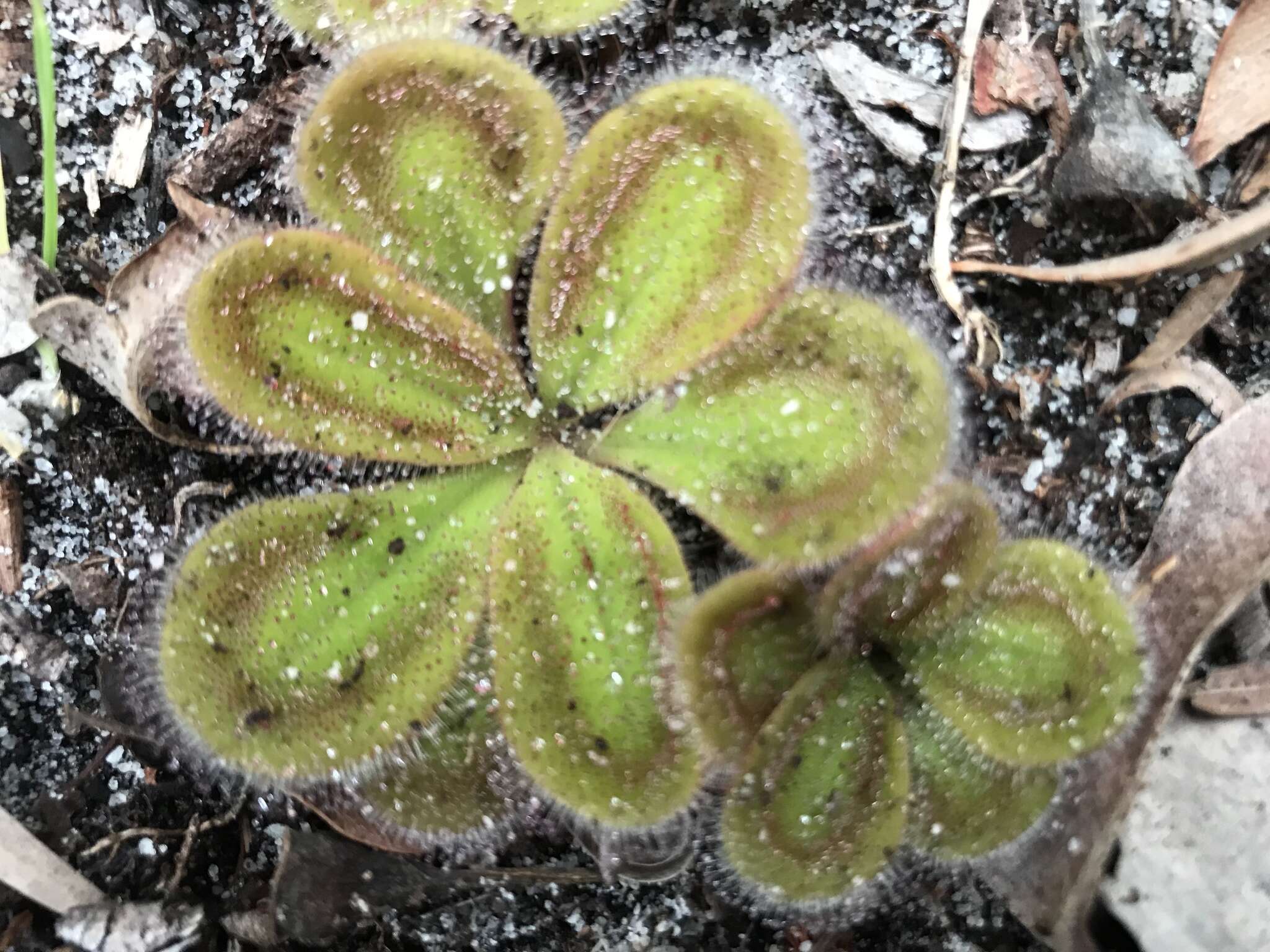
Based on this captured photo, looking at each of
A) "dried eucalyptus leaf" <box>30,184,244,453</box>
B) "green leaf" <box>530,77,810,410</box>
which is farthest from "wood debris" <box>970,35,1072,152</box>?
"dried eucalyptus leaf" <box>30,184,244,453</box>

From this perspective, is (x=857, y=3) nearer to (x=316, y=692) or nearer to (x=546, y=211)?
(x=546, y=211)

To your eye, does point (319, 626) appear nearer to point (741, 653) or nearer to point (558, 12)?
point (741, 653)

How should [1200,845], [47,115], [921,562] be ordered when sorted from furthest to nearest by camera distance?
[47,115] < [1200,845] < [921,562]

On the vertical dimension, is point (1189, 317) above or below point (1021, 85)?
below

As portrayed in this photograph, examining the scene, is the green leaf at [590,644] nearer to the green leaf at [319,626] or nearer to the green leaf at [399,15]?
the green leaf at [319,626]

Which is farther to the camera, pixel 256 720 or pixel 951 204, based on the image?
pixel 951 204

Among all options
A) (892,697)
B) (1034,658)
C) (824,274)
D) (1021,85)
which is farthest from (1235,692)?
(1021,85)

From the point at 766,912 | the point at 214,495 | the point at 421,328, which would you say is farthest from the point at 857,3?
the point at 766,912
